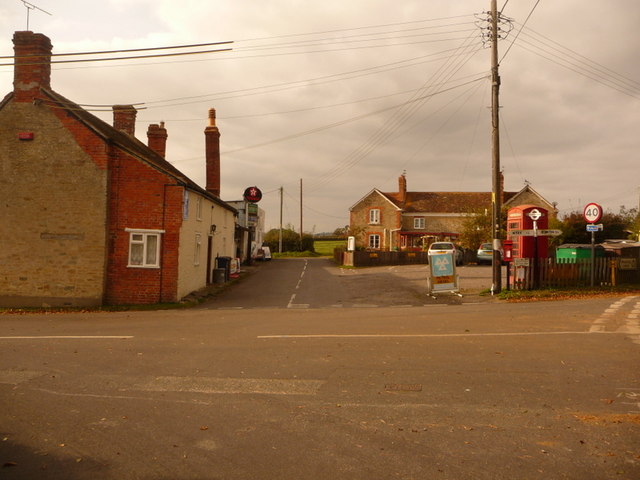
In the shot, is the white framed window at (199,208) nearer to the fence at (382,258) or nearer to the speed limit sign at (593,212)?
the speed limit sign at (593,212)

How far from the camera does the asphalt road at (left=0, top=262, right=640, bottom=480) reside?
4938 mm

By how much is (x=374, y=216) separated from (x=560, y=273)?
140 ft

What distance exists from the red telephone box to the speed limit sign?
1.46 m

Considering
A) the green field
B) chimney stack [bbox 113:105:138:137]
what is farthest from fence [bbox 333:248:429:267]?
the green field

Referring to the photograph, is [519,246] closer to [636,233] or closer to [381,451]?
[381,451]

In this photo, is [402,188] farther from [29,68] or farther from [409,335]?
[409,335]

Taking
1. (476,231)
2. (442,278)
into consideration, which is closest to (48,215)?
(442,278)

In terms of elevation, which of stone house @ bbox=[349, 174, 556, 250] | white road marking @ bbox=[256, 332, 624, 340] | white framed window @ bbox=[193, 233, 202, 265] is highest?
stone house @ bbox=[349, 174, 556, 250]

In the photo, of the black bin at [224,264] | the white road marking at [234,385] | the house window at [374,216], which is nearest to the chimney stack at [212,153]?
the black bin at [224,264]

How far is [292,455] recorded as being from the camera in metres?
5.11

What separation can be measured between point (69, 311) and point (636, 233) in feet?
144

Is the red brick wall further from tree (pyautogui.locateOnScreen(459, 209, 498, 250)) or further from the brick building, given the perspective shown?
tree (pyautogui.locateOnScreen(459, 209, 498, 250))

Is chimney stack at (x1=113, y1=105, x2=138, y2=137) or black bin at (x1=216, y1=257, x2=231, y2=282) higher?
chimney stack at (x1=113, y1=105, x2=138, y2=137)

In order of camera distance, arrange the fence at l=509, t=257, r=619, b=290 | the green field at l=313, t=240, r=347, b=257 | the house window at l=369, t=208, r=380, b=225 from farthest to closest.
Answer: the green field at l=313, t=240, r=347, b=257, the house window at l=369, t=208, r=380, b=225, the fence at l=509, t=257, r=619, b=290
